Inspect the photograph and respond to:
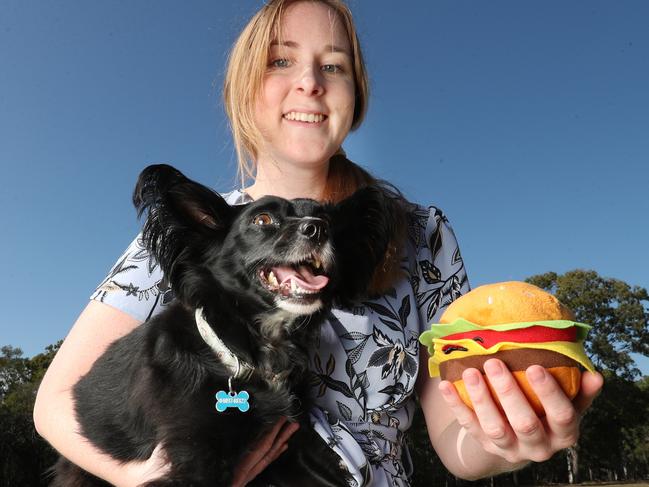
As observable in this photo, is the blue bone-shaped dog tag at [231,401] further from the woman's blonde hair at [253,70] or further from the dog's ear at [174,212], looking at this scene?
the woman's blonde hair at [253,70]

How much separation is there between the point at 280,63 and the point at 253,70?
0.17 m

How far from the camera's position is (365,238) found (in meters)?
3.38

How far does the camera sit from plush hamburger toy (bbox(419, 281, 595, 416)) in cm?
193

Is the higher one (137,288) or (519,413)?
(137,288)

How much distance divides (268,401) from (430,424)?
0.99m

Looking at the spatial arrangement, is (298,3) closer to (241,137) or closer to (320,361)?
(241,137)

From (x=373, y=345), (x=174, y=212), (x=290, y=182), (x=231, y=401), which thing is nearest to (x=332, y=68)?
(x=290, y=182)

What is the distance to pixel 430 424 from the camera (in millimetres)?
3303

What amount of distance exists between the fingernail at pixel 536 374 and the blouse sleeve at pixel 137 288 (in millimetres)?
2037

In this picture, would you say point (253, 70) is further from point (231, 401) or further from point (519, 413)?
point (519, 413)

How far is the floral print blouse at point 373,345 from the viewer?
2889 mm

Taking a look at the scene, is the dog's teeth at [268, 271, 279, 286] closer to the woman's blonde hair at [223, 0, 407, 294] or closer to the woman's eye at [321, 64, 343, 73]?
the woman's blonde hair at [223, 0, 407, 294]

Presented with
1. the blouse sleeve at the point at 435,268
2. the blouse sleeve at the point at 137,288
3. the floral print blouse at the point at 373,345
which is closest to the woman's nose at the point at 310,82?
the floral print blouse at the point at 373,345

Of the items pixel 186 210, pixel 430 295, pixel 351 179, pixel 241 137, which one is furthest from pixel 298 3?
pixel 430 295
